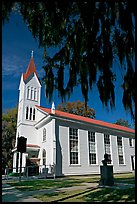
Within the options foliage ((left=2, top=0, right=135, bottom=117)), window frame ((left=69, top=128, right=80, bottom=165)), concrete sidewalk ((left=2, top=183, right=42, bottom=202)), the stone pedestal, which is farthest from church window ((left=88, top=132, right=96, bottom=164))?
foliage ((left=2, top=0, right=135, bottom=117))

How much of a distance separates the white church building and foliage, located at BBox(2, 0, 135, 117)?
12.6 metres

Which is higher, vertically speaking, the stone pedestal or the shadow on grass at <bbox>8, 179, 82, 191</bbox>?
the stone pedestal

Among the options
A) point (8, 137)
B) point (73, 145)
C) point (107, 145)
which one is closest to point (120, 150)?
point (107, 145)

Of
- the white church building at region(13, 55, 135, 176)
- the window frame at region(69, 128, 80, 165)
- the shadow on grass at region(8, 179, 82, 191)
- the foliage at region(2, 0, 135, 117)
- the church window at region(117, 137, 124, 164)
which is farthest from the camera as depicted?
the church window at region(117, 137, 124, 164)

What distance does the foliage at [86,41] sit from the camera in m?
3.75

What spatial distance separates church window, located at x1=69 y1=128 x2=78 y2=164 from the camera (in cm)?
1896

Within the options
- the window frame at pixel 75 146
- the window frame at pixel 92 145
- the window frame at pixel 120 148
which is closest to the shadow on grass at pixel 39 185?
the window frame at pixel 75 146

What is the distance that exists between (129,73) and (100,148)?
60.9ft

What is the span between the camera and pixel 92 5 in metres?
3.66

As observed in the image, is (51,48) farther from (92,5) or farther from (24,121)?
(24,121)

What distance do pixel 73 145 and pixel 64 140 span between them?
49.9 inches

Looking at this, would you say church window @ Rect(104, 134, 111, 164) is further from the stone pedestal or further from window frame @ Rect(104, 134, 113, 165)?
the stone pedestal

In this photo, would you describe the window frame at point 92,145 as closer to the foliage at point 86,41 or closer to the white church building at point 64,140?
the white church building at point 64,140

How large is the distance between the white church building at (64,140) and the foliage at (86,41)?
41.5ft
